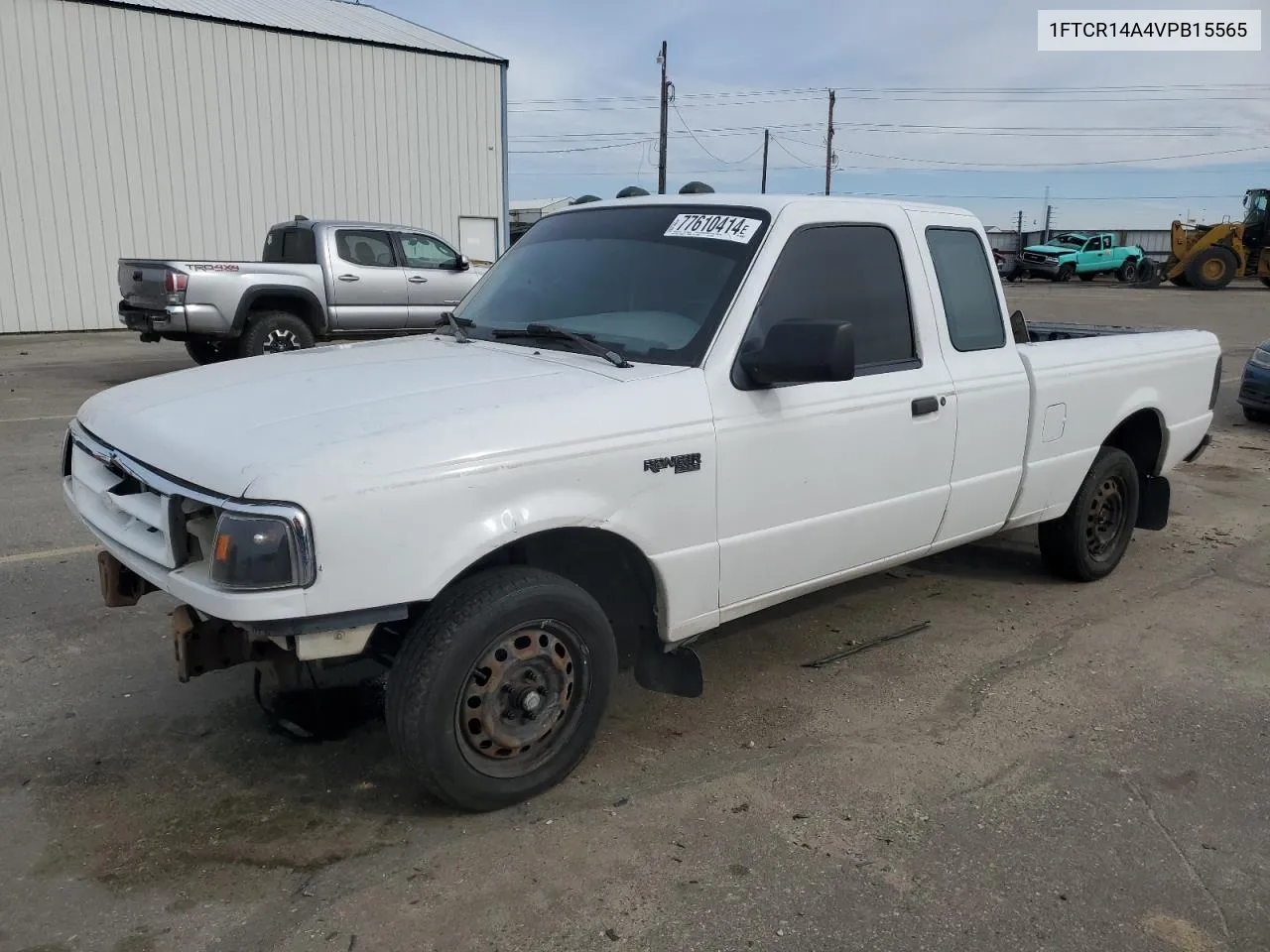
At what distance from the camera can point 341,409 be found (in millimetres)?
2990

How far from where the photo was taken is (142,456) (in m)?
3.01

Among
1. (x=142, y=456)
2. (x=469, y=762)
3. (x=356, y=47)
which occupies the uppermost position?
(x=356, y=47)

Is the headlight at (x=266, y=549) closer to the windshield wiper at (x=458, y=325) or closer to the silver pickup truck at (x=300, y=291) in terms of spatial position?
the windshield wiper at (x=458, y=325)

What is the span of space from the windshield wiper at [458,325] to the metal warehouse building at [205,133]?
1857 centimetres

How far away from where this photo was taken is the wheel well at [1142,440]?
5.71m

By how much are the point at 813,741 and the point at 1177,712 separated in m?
1.52

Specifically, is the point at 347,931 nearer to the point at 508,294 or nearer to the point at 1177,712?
the point at 508,294

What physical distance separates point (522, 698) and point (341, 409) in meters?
1.02

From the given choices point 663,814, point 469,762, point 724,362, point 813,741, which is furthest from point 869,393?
point 469,762

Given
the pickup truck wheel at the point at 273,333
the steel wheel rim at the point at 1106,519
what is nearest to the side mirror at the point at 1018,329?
the steel wheel rim at the point at 1106,519

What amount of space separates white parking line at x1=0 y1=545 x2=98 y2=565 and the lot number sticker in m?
3.82

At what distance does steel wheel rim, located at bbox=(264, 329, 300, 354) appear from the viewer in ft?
40.6

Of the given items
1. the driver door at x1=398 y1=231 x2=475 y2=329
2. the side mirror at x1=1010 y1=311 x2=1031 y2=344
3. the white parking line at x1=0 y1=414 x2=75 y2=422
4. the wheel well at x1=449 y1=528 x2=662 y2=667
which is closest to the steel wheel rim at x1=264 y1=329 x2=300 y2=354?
the driver door at x1=398 y1=231 x2=475 y2=329

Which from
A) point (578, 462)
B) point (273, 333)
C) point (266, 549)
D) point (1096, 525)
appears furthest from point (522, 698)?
point (273, 333)
